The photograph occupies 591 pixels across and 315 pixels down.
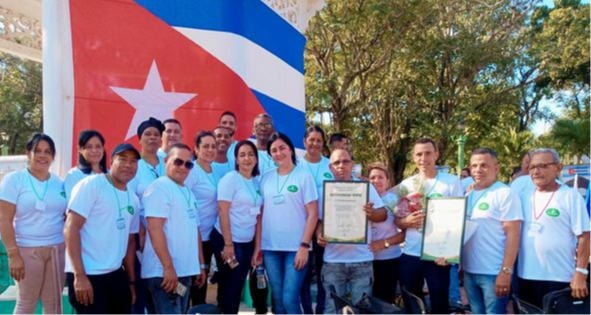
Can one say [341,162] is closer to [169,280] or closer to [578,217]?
[169,280]

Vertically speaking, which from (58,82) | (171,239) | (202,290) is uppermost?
(58,82)

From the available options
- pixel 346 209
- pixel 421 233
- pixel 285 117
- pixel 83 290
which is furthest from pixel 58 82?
pixel 421 233

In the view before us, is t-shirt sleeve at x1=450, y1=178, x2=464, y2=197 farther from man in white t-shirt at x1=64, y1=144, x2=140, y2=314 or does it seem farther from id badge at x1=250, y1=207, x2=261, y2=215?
man in white t-shirt at x1=64, y1=144, x2=140, y2=314

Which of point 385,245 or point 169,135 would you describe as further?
point 169,135

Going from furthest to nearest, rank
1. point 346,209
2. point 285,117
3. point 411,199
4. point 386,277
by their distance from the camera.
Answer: point 285,117 → point 386,277 → point 411,199 → point 346,209

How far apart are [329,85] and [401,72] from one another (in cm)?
324

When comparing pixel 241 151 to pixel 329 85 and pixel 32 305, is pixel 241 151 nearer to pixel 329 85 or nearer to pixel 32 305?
pixel 32 305

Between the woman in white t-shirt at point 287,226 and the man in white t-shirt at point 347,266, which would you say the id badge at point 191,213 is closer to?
the woman in white t-shirt at point 287,226

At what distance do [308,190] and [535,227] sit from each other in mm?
1775

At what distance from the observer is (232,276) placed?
4188mm

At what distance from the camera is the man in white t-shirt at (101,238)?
3.25 metres

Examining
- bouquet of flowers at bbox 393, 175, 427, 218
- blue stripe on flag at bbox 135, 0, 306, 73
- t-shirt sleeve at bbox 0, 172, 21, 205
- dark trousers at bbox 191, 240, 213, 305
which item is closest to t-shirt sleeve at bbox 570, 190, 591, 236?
bouquet of flowers at bbox 393, 175, 427, 218

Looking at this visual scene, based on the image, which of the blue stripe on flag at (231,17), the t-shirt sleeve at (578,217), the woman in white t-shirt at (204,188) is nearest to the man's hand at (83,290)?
the woman in white t-shirt at (204,188)

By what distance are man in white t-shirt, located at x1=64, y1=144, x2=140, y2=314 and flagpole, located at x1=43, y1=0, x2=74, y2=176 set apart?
7.33 feet
